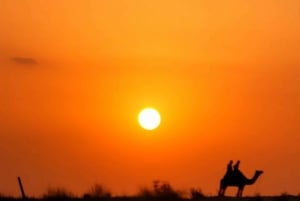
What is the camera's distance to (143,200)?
63.7 metres

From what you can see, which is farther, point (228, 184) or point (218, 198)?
point (228, 184)

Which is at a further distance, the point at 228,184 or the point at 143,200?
the point at 228,184

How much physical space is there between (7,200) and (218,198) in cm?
854

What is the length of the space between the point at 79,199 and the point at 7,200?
294 cm

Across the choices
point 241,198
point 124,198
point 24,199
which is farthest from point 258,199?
point 24,199

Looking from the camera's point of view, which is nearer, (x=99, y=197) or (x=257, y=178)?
(x=99, y=197)

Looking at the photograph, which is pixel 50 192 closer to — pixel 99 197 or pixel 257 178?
pixel 99 197

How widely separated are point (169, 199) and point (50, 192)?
521 cm

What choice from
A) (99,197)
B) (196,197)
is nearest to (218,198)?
(196,197)

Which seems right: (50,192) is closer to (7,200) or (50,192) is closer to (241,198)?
(7,200)

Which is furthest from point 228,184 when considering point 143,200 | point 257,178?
point 143,200

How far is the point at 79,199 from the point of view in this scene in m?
64.2

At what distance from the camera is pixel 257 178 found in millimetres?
71938

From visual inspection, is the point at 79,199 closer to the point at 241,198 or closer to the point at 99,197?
the point at 99,197
